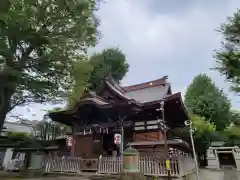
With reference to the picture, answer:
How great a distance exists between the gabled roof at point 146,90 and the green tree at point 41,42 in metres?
6.58

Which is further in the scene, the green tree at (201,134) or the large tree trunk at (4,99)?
the green tree at (201,134)

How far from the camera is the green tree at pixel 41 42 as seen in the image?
8188mm

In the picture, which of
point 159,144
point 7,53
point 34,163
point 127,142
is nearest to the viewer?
point 7,53

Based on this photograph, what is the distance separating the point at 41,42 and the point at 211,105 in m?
26.1

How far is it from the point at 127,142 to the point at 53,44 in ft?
27.8

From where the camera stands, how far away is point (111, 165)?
1138cm

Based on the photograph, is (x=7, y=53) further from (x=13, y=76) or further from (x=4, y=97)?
(x=4, y=97)

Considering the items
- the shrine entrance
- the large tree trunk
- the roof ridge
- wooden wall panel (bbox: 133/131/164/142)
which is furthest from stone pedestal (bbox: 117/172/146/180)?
the shrine entrance

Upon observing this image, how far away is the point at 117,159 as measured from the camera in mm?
11383

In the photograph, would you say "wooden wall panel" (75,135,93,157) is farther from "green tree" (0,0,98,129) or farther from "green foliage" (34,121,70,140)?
"green foliage" (34,121,70,140)

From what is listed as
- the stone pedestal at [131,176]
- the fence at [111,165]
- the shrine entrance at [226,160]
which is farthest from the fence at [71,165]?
the shrine entrance at [226,160]

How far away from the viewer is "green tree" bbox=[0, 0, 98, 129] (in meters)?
8.19

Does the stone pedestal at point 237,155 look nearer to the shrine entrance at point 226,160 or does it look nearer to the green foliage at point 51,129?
the shrine entrance at point 226,160

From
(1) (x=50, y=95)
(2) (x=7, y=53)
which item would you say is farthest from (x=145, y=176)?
(2) (x=7, y=53)
